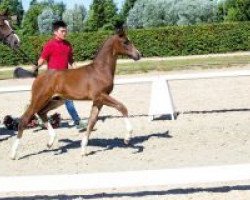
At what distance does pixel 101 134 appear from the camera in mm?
11789

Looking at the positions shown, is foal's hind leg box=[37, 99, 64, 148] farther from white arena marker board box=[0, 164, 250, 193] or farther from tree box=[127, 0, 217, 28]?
tree box=[127, 0, 217, 28]

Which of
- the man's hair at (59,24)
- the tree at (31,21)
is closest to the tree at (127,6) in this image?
the tree at (31,21)

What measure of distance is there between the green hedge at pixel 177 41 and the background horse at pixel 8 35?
96.0 feet

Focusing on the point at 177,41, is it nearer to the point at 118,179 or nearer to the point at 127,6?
the point at 118,179

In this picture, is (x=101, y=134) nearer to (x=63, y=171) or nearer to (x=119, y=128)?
(x=119, y=128)

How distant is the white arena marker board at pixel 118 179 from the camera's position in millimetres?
5344

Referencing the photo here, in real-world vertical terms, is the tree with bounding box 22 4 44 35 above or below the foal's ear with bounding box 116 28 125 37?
below

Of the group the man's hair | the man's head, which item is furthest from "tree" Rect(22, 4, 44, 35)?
the man's hair

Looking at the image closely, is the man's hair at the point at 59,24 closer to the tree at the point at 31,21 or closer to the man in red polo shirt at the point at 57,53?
the man in red polo shirt at the point at 57,53

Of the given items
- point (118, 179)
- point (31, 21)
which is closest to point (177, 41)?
point (118, 179)

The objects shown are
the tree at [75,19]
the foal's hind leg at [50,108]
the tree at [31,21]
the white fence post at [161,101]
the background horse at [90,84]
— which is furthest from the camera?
the tree at [31,21]

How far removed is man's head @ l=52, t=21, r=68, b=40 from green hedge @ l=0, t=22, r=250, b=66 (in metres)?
29.5

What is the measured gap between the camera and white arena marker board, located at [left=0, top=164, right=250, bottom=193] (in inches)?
210

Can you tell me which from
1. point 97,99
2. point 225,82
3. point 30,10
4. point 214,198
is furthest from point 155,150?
point 30,10
